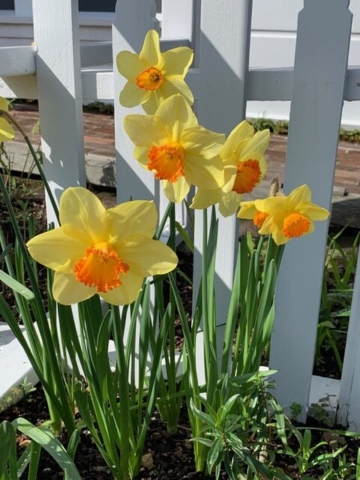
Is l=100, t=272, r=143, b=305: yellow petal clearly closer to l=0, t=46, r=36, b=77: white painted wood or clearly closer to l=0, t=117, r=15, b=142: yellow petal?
l=0, t=117, r=15, b=142: yellow petal

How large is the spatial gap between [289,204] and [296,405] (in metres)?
0.68

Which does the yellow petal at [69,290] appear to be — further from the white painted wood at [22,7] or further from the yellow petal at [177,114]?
the white painted wood at [22,7]

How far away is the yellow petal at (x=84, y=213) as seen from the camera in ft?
2.76

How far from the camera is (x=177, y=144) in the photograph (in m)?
0.93

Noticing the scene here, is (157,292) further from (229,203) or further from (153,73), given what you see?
(153,73)

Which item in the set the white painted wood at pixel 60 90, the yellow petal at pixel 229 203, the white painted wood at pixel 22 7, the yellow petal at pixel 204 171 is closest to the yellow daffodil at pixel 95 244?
the yellow petal at pixel 204 171

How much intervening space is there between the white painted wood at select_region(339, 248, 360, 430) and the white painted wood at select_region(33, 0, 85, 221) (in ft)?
2.63

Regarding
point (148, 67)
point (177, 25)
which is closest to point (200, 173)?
point (148, 67)

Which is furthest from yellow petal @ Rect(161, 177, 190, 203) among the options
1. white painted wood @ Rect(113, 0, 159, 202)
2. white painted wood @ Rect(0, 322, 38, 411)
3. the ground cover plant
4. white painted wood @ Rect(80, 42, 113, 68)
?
white painted wood @ Rect(80, 42, 113, 68)

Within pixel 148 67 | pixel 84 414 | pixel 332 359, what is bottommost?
pixel 332 359

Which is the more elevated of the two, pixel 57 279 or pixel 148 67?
pixel 148 67

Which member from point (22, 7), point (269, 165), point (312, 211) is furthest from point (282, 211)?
point (22, 7)

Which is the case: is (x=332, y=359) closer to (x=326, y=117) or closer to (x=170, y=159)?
(x=326, y=117)

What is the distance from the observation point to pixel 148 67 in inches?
44.0
